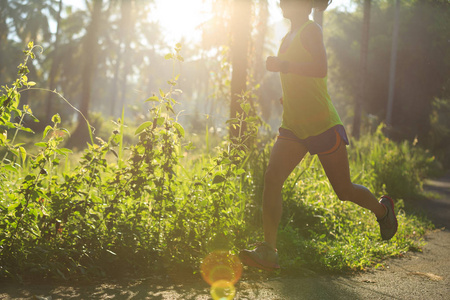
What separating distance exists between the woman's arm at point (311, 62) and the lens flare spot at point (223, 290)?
5.01ft

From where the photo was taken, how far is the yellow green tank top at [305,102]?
3301 millimetres

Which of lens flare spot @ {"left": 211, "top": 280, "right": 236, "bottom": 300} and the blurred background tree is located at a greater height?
the blurred background tree

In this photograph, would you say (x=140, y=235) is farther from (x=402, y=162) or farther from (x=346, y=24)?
(x=346, y=24)

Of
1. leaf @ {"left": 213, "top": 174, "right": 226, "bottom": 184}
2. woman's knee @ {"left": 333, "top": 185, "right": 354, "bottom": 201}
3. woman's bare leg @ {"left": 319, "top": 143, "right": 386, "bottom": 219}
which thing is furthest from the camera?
leaf @ {"left": 213, "top": 174, "right": 226, "bottom": 184}

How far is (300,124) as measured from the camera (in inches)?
132

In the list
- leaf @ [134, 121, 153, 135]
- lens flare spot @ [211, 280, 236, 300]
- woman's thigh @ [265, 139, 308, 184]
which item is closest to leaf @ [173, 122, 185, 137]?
leaf @ [134, 121, 153, 135]

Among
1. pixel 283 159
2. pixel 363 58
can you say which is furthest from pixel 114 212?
pixel 363 58

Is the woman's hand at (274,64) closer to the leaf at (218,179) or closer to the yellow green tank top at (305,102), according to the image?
the yellow green tank top at (305,102)

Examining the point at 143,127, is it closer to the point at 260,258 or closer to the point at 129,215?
the point at 129,215

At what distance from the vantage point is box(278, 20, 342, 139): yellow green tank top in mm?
3301

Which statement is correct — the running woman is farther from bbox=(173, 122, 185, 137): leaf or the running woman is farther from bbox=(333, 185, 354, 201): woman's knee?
bbox=(173, 122, 185, 137): leaf

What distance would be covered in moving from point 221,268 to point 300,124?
1.25m

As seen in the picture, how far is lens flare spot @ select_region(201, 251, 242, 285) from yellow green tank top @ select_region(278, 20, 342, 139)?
113cm

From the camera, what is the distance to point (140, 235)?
3.59 m
